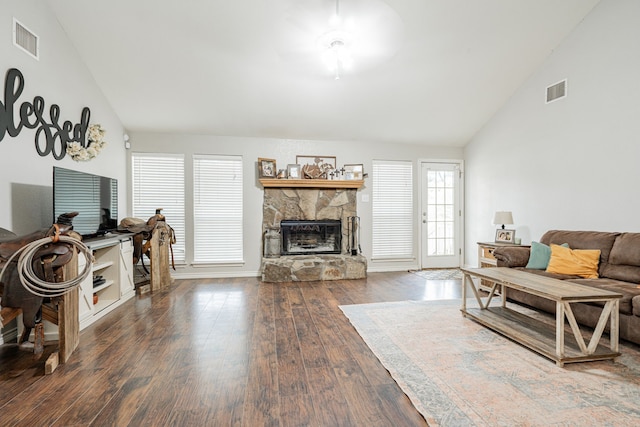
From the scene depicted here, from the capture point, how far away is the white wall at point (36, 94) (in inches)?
109

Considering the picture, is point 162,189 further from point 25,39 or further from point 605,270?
point 605,270

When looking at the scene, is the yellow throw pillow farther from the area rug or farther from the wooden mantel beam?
the wooden mantel beam

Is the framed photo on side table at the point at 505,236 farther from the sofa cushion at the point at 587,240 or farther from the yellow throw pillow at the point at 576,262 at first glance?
the yellow throw pillow at the point at 576,262

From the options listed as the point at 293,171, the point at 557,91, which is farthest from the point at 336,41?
the point at 557,91

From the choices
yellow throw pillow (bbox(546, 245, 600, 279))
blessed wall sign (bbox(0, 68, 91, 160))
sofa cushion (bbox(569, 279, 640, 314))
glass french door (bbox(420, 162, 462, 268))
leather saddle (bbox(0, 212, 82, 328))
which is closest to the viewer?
leather saddle (bbox(0, 212, 82, 328))

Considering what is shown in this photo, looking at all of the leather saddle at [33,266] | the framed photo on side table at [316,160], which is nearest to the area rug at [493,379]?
the leather saddle at [33,266]

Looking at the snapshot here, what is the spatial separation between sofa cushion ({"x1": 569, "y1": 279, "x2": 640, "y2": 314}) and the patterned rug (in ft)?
7.48

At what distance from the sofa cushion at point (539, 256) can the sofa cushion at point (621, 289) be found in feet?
1.82

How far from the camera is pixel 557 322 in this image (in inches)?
90.0

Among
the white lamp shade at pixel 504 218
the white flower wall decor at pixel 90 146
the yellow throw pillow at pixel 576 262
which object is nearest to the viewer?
the yellow throw pillow at pixel 576 262

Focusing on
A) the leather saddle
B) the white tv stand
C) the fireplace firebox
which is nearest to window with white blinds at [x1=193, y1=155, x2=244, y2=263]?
the fireplace firebox

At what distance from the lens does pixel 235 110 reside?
4.88 metres

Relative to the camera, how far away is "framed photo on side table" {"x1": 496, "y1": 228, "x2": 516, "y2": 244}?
4.77m

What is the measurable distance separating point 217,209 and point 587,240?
16.7 feet
